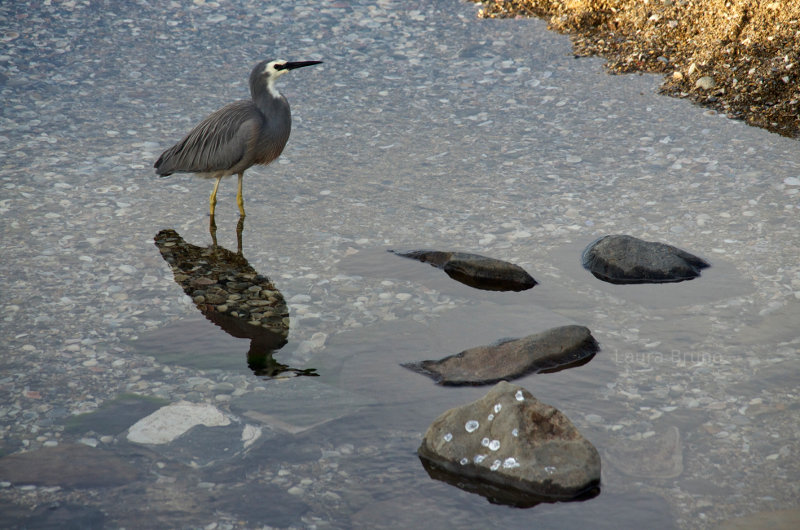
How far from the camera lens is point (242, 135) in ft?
26.3

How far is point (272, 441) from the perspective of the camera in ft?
17.2

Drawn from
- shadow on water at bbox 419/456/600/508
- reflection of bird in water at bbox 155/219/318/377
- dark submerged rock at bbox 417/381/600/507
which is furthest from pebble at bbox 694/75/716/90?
shadow on water at bbox 419/456/600/508

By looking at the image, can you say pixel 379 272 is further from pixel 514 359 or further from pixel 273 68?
pixel 273 68

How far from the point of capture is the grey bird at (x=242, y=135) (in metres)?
8.04

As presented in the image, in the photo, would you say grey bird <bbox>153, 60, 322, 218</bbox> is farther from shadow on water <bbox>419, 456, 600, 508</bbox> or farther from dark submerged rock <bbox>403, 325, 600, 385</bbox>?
shadow on water <bbox>419, 456, 600, 508</bbox>

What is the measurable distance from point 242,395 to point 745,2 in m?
8.99

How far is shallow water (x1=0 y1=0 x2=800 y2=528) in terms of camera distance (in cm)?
492

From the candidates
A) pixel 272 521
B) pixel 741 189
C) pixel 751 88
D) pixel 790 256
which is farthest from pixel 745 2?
pixel 272 521

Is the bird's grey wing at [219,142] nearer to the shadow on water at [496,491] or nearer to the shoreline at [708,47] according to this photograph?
the shadow on water at [496,491]

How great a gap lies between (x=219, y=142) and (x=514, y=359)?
381 cm

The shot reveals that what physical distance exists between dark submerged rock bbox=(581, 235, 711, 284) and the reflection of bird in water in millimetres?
2711

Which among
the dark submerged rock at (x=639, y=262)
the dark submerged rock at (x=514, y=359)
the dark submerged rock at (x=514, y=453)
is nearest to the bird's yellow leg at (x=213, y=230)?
the dark submerged rock at (x=514, y=359)

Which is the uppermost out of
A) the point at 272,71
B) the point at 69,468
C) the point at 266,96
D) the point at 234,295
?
the point at 272,71

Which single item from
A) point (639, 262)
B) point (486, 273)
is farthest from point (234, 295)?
point (639, 262)
